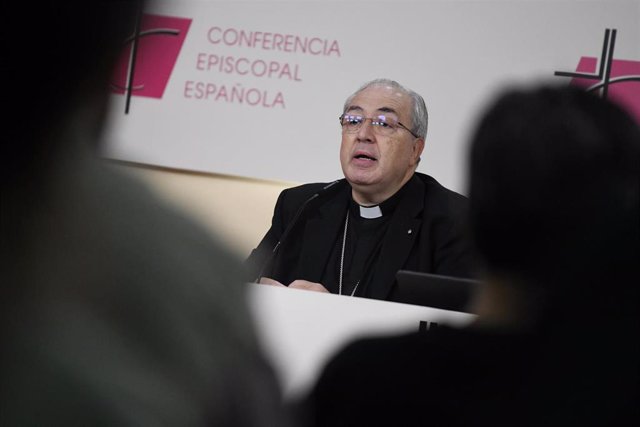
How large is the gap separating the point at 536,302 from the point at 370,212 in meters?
3.35

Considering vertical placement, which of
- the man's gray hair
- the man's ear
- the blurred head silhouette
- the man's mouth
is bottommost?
the blurred head silhouette

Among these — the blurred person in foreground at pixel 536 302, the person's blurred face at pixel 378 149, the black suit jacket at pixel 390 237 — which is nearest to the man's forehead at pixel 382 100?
the person's blurred face at pixel 378 149

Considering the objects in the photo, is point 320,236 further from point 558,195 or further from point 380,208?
point 558,195

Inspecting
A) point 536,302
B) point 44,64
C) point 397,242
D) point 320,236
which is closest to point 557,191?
point 536,302

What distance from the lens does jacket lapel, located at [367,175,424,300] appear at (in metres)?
4.14

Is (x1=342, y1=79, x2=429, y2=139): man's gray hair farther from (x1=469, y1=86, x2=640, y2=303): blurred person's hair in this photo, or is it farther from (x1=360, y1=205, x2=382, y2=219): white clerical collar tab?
(x1=469, y1=86, x2=640, y2=303): blurred person's hair

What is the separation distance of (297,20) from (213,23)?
0.47 metres

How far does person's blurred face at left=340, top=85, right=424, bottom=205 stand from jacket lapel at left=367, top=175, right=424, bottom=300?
134 millimetres

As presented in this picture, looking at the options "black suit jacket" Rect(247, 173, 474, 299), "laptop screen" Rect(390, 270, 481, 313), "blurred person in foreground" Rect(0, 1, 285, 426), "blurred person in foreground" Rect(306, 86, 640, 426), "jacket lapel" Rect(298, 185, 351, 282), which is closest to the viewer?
"blurred person in foreground" Rect(0, 1, 285, 426)

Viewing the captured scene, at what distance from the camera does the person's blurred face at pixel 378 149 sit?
446 cm

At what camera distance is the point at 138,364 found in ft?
1.07

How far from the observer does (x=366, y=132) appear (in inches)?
177

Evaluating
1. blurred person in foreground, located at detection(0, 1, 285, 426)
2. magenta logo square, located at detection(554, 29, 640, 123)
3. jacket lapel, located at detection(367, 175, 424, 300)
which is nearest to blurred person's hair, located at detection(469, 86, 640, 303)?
blurred person in foreground, located at detection(0, 1, 285, 426)

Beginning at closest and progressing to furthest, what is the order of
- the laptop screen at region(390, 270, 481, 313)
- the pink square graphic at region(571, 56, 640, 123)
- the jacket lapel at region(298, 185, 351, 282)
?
the laptop screen at region(390, 270, 481, 313) < the jacket lapel at region(298, 185, 351, 282) < the pink square graphic at region(571, 56, 640, 123)
